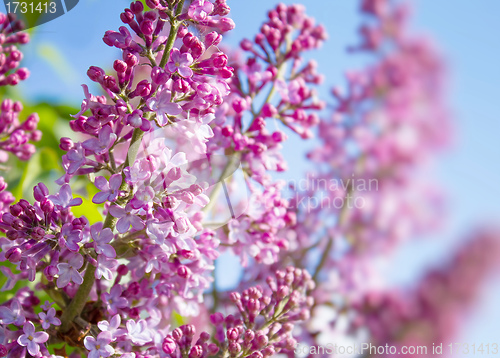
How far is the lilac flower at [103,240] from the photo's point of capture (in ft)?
1.83

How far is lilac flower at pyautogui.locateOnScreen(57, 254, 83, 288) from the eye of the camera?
562 millimetres

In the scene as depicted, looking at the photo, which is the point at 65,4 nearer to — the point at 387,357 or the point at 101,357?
the point at 101,357

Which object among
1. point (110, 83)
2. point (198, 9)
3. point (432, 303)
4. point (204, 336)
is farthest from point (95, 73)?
point (432, 303)

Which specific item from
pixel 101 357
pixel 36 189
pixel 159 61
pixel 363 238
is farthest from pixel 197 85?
pixel 363 238

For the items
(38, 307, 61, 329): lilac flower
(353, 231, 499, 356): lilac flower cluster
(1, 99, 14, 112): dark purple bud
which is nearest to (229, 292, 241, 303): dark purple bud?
(38, 307, 61, 329): lilac flower

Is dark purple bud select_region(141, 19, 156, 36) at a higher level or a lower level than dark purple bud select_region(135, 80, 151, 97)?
higher

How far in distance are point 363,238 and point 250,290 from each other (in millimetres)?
1195

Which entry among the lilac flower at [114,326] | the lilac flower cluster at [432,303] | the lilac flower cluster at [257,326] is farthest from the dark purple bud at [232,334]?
the lilac flower cluster at [432,303]

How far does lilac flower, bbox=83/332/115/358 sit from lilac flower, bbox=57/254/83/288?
3.0 inches

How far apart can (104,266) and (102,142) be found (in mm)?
136

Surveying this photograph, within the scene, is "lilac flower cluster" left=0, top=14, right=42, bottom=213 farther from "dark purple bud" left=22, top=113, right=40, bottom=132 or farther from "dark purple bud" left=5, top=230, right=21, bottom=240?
"dark purple bud" left=5, top=230, right=21, bottom=240

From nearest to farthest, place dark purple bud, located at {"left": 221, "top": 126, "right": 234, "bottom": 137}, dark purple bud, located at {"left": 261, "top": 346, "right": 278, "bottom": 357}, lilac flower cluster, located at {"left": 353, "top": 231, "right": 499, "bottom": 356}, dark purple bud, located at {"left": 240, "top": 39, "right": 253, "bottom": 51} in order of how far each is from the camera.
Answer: dark purple bud, located at {"left": 261, "top": 346, "right": 278, "bottom": 357} < dark purple bud, located at {"left": 221, "top": 126, "right": 234, "bottom": 137} < dark purple bud, located at {"left": 240, "top": 39, "right": 253, "bottom": 51} < lilac flower cluster, located at {"left": 353, "top": 231, "right": 499, "bottom": 356}

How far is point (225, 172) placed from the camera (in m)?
0.79

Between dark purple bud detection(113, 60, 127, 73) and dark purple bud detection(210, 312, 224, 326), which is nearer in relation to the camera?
dark purple bud detection(113, 60, 127, 73)
